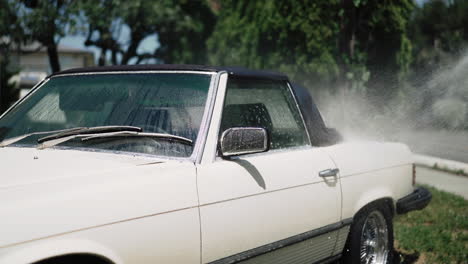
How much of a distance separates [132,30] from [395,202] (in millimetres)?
22301

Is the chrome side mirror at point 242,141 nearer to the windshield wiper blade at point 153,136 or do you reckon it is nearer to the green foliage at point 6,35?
the windshield wiper blade at point 153,136

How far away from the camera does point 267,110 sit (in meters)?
3.67

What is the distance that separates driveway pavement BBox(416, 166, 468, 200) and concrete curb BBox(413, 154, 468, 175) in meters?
0.23

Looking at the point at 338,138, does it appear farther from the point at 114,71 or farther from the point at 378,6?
the point at 378,6

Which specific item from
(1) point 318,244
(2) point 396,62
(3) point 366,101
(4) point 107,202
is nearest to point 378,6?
(3) point 366,101

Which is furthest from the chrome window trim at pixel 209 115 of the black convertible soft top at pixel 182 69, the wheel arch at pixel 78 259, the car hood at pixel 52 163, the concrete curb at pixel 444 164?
the concrete curb at pixel 444 164

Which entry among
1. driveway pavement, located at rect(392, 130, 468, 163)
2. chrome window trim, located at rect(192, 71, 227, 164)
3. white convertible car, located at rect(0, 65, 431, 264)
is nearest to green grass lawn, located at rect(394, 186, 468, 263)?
white convertible car, located at rect(0, 65, 431, 264)

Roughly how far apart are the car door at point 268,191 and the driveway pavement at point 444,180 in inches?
199

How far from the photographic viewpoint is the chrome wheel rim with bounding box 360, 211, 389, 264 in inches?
163

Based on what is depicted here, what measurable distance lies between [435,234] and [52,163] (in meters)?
4.46

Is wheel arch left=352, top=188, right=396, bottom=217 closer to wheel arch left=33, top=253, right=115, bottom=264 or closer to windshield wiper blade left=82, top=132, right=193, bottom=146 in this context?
windshield wiper blade left=82, top=132, right=193, bottom=146

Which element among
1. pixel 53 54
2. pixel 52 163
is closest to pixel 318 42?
A: pixel 53 54

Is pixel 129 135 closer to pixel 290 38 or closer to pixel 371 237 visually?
pixel 371 237

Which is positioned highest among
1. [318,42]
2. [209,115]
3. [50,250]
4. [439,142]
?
[318,42]
